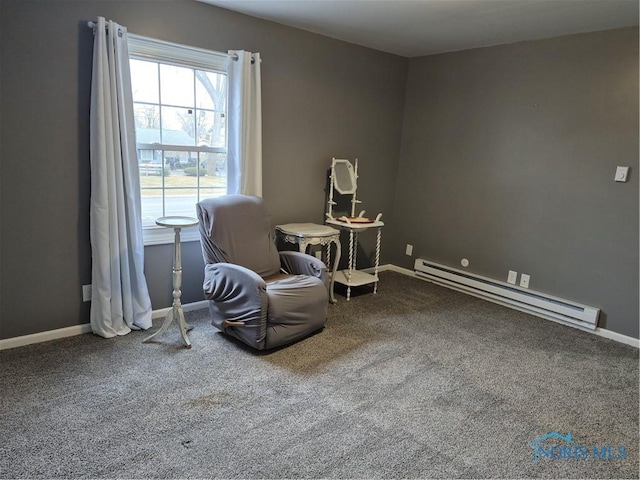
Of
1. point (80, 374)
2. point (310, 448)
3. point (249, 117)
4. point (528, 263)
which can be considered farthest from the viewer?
point (528, 263)

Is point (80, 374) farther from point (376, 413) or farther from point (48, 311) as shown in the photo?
point (376, 413)

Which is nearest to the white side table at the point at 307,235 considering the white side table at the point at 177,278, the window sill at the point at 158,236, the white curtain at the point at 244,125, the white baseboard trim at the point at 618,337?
the white curtain at the point at 244,125

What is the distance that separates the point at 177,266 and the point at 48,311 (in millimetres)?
885

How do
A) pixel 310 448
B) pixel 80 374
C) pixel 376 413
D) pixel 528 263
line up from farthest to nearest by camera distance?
pixel 528 263 → pixel 80 374 → pixel 376 413 → pixel 310 448

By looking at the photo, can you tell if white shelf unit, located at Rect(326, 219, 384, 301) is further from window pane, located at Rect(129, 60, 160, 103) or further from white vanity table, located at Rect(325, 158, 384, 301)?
window pane, located at Rect(129, 60, 160, 103)

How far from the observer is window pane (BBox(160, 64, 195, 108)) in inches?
121

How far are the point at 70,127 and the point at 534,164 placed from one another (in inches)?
143

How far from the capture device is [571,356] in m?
3.01

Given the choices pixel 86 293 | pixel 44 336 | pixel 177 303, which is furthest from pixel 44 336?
pixel 177 303

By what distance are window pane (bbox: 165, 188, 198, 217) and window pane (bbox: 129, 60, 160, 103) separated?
0.69 m

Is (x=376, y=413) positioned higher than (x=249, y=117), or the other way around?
(x=249, y=117)

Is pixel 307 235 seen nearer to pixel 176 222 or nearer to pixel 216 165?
pixel 216 165

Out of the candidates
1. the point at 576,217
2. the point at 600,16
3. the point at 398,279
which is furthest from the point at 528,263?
the point at 600,16

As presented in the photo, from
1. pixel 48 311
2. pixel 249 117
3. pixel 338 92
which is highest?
pixel 338 92
